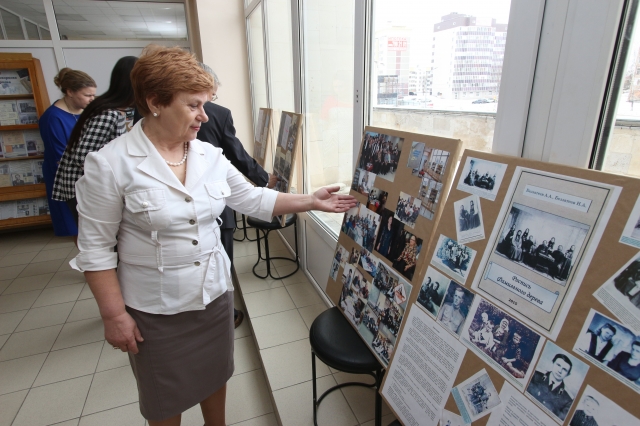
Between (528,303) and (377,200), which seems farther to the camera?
(377,200)

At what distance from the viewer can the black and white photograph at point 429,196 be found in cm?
105

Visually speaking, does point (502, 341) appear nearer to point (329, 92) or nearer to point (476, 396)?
point (476, 396)

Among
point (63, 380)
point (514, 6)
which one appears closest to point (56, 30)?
point (63, 380)

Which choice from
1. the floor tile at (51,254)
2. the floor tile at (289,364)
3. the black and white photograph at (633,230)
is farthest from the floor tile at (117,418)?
the floor tile at (51,254)

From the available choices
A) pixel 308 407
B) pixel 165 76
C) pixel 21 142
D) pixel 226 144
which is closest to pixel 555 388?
pixel 165 76

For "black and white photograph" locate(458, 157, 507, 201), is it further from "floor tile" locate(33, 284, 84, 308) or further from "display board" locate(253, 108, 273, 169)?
"floor tile" locate(33, 284, 84, 308)

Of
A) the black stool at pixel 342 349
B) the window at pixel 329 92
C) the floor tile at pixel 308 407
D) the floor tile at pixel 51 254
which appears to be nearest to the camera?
the black stool at pixel 342 349

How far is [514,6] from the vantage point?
0.92 meters

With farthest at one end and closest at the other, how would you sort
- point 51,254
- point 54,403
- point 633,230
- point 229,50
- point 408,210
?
point 229,50 < point 51,254 < point 54,403 < point 408,210 < point 633,230

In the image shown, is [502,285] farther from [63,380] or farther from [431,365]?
[63,380]

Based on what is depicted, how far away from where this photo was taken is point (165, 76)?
1056mm

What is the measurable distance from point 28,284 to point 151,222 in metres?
3.26

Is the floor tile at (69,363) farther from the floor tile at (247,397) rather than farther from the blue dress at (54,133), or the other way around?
the blue dress at (54,133)

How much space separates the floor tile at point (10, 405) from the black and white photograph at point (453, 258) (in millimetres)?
2417
